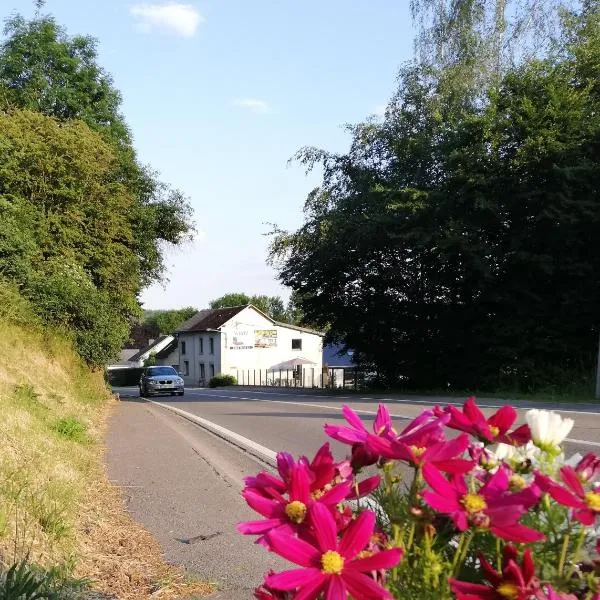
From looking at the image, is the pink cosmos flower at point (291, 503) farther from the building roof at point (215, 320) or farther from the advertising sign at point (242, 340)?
the advertising sign at point (242, 340)

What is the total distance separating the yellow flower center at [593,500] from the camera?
4.53ft

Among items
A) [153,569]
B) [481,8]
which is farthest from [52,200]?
[153,569]

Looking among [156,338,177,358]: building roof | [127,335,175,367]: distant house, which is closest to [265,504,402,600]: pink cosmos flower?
[156,338,177,358]: building roof

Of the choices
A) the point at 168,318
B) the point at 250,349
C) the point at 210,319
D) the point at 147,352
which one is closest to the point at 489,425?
the point at 250,349

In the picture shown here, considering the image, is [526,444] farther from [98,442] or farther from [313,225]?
[313,225]

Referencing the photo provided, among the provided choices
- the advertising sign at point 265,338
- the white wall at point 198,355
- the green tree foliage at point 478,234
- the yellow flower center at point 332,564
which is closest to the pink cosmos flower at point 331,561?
the yellow flower center at point 332,564

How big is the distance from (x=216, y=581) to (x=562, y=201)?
1998 cm

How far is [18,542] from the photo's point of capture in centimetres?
423

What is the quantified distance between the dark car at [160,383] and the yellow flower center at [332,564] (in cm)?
3653

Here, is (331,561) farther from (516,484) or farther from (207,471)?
(207,471)

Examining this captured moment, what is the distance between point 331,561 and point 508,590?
1.06 feet

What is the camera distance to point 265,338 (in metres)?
71.8

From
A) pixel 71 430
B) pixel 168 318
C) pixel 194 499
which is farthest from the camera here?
pixel 168 318

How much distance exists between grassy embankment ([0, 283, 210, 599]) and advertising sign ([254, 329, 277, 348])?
59617 mm
